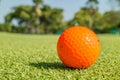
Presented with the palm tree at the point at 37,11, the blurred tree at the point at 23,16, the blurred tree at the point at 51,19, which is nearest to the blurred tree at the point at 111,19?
the blurred tree at the point at 51,19

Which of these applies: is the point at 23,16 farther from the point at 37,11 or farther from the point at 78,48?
the point at 78,48

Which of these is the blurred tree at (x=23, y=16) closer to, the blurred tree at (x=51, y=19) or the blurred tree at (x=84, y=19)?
the blurred tree at (x=51, y=19)

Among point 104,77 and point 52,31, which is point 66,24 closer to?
point 52,31

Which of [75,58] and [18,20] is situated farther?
[18,20]

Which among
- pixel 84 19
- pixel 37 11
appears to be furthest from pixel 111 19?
pixel 37 11

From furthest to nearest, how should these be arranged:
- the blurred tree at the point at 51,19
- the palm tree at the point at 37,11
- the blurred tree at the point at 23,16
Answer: the blurred tree at the point at 51,19 < the blurred tree at the point at 23,16 < the palm tree at the point at 37,11

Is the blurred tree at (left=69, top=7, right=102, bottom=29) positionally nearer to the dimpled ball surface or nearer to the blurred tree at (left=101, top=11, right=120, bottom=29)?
the blurred tree at (left=101, top=11, right=120, bottom=29)

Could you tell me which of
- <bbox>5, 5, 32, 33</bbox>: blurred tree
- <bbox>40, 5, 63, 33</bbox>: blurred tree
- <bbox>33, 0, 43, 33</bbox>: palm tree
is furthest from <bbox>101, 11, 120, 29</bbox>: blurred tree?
<bbox>5, 5, 32, 33</bbox>: blurred tree

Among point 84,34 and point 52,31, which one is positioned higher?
point 84,34

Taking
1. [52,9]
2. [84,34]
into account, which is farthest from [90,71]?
[52,9]
